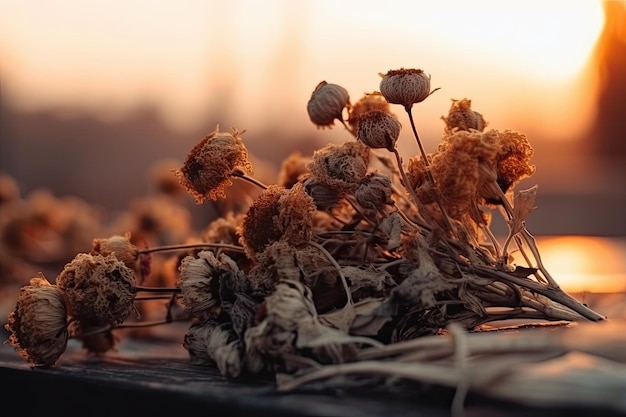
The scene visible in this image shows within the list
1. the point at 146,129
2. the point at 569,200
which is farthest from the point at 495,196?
the point at 146,129

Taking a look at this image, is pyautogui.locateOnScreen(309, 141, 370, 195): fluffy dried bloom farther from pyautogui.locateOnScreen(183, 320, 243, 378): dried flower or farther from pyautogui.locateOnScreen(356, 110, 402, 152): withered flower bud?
pyautogui.locateOnScreen(183, 320, 243, 378): dried flower

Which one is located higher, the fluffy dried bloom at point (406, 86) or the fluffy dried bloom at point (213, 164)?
the fluffy dried bloom at point (406, 86)

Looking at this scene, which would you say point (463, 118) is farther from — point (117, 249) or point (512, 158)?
point (117, 249)

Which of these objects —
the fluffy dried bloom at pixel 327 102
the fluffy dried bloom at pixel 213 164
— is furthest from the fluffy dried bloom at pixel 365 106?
the fluffy dried bloom at pixel 213 164

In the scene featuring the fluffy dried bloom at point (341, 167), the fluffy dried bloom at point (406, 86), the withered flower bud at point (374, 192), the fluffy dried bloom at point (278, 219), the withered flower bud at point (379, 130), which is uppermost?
the fluffy dried bloom at point (406, 86)

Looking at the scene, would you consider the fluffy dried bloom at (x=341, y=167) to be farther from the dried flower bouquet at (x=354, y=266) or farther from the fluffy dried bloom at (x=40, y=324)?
the fluffy dried bloom at (x=40, y=324)

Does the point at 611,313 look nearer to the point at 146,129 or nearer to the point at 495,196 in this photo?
the point at 495,196

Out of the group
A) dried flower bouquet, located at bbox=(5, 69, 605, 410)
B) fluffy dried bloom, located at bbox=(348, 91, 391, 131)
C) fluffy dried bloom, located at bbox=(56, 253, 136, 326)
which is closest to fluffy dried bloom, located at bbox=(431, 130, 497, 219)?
dried flower bouquet, located at bbox=(5, 69, 605, 410)
